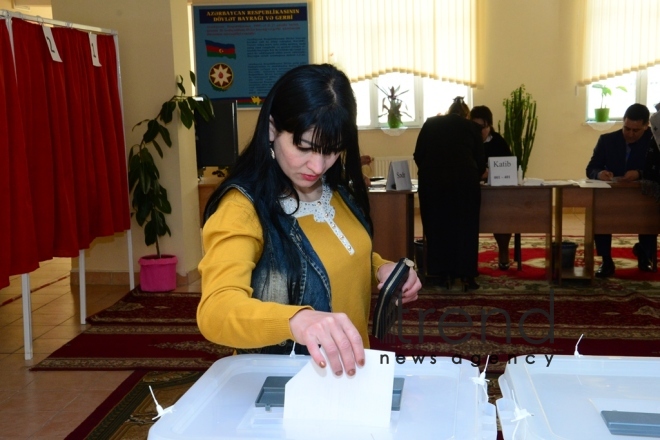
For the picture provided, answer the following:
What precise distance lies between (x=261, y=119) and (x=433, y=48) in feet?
26.0

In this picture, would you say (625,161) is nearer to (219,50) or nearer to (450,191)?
(450,191)

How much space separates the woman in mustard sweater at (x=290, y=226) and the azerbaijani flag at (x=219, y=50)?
7.92 meters

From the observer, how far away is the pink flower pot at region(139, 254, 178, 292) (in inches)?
224

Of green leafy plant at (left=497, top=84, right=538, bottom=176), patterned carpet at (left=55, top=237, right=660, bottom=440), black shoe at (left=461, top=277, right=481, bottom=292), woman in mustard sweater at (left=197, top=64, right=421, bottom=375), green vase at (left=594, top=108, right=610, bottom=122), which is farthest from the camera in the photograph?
green vase at (left=594, top=108, right=610, bottom=122)

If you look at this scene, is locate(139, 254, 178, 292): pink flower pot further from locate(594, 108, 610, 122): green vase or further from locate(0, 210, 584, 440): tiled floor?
locate(594, 108, 610, 122): green vase

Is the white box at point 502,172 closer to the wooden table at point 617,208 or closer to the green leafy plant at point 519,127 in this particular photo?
the wooden table at point 617,208

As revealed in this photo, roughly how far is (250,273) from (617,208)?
4.99 metres

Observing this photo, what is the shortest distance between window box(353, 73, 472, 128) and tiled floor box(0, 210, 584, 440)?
169 inches

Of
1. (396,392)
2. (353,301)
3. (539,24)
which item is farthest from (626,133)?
(396,392)

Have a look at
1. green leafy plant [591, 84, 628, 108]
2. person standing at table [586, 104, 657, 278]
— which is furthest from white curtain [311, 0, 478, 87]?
person standing at table [586, 104, 657, 278]

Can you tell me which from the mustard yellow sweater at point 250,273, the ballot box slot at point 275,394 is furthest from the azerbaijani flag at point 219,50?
the ballot box slot at point 275,394

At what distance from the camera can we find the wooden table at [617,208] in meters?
5.65

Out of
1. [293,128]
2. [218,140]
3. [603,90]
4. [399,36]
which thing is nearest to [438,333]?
[218,140]

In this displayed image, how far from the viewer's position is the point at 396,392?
1.09 m
